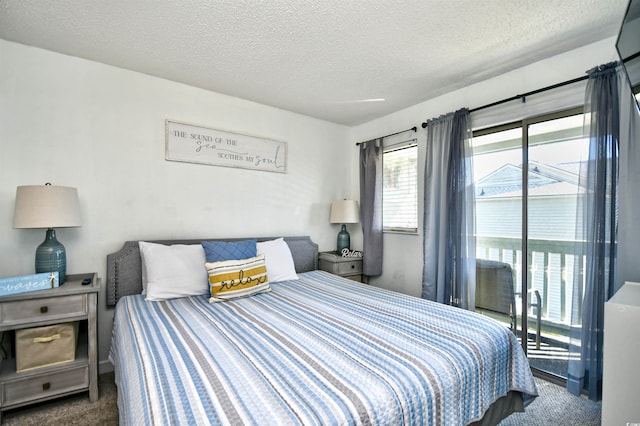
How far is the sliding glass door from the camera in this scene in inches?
90.2

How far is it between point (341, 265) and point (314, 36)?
2.30 m

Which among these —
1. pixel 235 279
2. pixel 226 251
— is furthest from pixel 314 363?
pixel 226 251

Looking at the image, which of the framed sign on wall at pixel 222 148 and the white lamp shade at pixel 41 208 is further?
the framed sign on wall at pixel 222 148

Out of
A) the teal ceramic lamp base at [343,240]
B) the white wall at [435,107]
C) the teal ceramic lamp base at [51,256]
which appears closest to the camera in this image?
the teal ceramic lamp base at [51,256]

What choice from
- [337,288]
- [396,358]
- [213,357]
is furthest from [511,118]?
[213,357]

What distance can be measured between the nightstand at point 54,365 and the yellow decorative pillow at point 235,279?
2.47 feet

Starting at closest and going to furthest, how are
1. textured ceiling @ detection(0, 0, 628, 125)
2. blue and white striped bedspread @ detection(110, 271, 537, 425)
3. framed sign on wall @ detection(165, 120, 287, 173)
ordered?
blue and white striped bedspread @ detection(110, 271, 537, 425) → textured ceiling @ detection(0, 0, 628, 125) → framed sign on wall @ detection(165, 120, 287, 173)

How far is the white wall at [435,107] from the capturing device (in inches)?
85.3

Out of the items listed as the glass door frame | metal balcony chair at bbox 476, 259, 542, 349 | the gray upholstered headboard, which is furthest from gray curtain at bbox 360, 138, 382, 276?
the gray upholstered headboard

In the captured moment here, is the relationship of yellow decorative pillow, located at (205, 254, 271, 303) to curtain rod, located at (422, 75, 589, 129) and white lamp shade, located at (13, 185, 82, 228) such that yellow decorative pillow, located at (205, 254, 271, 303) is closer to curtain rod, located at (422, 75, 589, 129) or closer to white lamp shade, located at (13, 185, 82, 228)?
white lamp shade, located at (13, 185, 82, 228)

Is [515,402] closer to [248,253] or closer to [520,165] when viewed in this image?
[520,165]

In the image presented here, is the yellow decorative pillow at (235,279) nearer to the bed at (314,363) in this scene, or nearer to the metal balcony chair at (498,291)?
the bed at (314,363)

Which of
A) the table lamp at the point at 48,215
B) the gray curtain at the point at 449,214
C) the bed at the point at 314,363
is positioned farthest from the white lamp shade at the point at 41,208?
the gray curtain at the point at 449,214

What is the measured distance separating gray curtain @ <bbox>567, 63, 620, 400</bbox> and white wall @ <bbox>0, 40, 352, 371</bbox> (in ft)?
8.64
